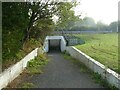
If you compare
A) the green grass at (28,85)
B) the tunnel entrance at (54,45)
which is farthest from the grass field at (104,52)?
the tunnel entrance at (54,45)

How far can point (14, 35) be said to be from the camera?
1145 centimetres

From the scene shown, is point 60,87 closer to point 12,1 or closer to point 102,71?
point 102,71

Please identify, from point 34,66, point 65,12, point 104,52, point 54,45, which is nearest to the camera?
point 34,66

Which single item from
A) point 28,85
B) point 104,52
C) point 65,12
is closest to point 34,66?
point 65,12

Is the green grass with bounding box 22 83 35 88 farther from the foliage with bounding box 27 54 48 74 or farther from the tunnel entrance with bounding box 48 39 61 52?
the tunnel entrance with bounding box 48 39 61 52

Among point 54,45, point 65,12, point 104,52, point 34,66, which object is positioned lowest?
point 54,45

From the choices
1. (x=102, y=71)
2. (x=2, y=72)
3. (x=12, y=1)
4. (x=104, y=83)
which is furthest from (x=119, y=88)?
(x=12, y=1)

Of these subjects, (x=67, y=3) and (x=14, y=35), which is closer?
(x=14, y=35)

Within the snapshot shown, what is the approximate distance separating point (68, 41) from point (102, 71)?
3213 centimetres

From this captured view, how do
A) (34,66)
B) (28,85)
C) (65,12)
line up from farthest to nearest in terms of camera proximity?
(65,12) → (34,66) → (28,85)

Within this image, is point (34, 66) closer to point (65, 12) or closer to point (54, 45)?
point (65, 12)

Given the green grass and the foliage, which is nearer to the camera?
the green grass

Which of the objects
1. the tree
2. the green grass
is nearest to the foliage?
the green grass

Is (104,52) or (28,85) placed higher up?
(104,52)
